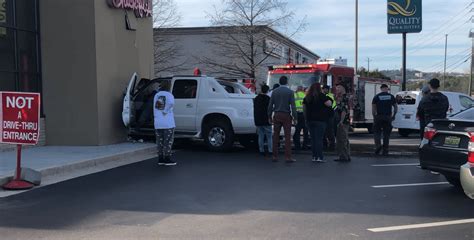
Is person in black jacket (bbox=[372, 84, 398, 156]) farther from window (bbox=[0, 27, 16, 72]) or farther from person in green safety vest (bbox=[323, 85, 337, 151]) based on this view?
window (bbox=[0, 27, 16, 72])

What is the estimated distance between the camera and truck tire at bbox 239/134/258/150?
1385 cm

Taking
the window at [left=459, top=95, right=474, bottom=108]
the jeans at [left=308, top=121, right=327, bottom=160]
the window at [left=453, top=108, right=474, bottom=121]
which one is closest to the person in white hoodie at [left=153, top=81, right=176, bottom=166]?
the jeans at [left=308, top=121, right=327, bottom=160]

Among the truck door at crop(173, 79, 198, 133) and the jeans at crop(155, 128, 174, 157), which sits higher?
the truck door at crop(173, 79, 198, 133)

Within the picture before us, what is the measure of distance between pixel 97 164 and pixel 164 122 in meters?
1.70

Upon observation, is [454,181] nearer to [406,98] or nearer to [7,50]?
[7,50]

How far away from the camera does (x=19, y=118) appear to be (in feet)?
27.9

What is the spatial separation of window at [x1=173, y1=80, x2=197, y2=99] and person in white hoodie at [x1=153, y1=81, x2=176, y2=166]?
2467mm

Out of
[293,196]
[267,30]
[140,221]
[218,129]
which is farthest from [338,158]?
[267,30]

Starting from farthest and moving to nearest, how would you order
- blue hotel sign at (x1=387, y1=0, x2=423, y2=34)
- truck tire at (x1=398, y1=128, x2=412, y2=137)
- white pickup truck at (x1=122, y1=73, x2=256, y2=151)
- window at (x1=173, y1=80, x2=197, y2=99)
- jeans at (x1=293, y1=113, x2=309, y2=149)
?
blue hotel sign at (x1=387, y1=0, x2=423, y2=34) < truck tire at (x1=398, y1=128, x2=412, y2=137) < jeans at (x1=293, y1=113, x2=309, y2=149) < window at (x1=173, y1=80, x2=197, y2=99) < white pickup truck at (x1=122, y1=73, x2=256, y2=151)

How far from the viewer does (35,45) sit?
13430mm

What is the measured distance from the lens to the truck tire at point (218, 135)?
42.9 feet

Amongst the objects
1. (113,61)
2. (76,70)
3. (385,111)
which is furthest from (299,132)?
(76,70)

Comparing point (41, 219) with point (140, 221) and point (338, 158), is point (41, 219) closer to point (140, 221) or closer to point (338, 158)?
point (140, 221)

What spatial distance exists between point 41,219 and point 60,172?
3546 mm
